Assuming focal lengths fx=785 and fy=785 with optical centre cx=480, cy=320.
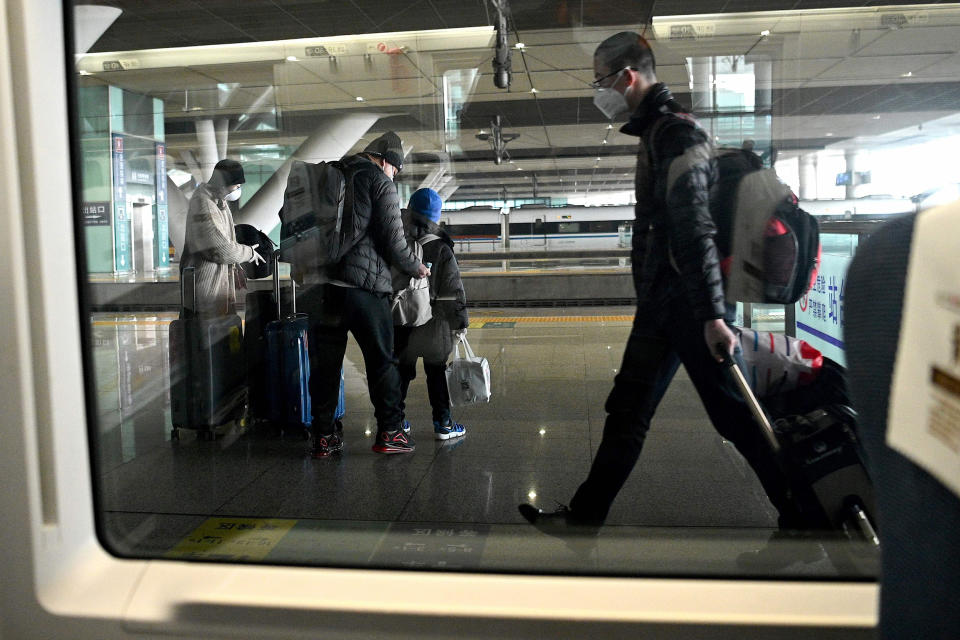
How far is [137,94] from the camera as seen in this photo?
9.14 feet

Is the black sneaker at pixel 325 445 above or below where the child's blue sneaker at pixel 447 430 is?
below

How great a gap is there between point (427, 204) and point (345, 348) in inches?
A: 39.4

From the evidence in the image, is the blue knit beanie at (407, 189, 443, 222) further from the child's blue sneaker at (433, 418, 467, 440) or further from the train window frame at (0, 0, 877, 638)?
the train window frame at (0, 0, 877, 638)

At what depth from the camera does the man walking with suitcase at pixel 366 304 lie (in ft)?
11.0

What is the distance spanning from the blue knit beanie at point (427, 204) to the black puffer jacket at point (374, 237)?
21 centimetres

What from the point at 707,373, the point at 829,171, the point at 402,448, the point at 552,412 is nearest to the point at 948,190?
the point at 829,171

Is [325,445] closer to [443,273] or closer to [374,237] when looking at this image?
[374,237]

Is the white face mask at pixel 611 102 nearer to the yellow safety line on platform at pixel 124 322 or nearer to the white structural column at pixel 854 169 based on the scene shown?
the white structural column at pixel 854 169

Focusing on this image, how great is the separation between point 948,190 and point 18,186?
2.11 m

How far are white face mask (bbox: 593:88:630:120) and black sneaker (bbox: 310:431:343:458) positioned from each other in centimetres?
208

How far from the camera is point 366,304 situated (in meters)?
3.47

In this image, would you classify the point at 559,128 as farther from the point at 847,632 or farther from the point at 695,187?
the point at 847,632

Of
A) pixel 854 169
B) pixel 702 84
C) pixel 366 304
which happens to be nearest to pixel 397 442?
pixel 366 304

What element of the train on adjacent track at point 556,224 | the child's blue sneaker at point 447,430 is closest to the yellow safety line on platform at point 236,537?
the train on adjacent track at point 556,224
